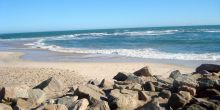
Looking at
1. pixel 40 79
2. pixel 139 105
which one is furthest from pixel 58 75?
pixel 139 105

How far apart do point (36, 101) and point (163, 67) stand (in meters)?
10.2

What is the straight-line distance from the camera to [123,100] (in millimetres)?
6777

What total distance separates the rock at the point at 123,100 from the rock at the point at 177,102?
71cm

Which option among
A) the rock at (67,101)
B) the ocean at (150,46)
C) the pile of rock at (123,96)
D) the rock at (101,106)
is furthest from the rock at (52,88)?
the ocean at (150,46)

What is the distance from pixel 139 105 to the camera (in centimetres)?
696

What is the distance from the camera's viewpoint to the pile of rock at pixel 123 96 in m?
6.37

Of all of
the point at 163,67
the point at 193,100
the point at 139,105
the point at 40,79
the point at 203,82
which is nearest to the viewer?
the point at 193,100

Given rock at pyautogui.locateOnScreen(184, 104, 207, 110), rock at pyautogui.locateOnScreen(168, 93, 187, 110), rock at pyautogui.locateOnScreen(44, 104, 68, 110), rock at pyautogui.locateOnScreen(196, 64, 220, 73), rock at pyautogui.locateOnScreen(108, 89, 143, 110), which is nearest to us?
rock at pyautogui.locateOnScreen(184, 104, 207, 110)

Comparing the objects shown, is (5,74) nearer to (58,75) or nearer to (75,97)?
(58,75)

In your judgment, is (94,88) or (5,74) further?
(5,74)

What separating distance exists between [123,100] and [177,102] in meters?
1.03

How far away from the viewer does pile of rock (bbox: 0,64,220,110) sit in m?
6.37

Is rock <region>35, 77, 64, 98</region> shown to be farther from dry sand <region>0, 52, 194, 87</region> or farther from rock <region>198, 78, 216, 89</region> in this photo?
dry sand <region>0, 52, 194, 87</region>

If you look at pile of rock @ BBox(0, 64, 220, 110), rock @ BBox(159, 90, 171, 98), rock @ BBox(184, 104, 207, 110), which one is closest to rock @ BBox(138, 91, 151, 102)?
pile of rock @ BBox(0, 64, 220, 110)
